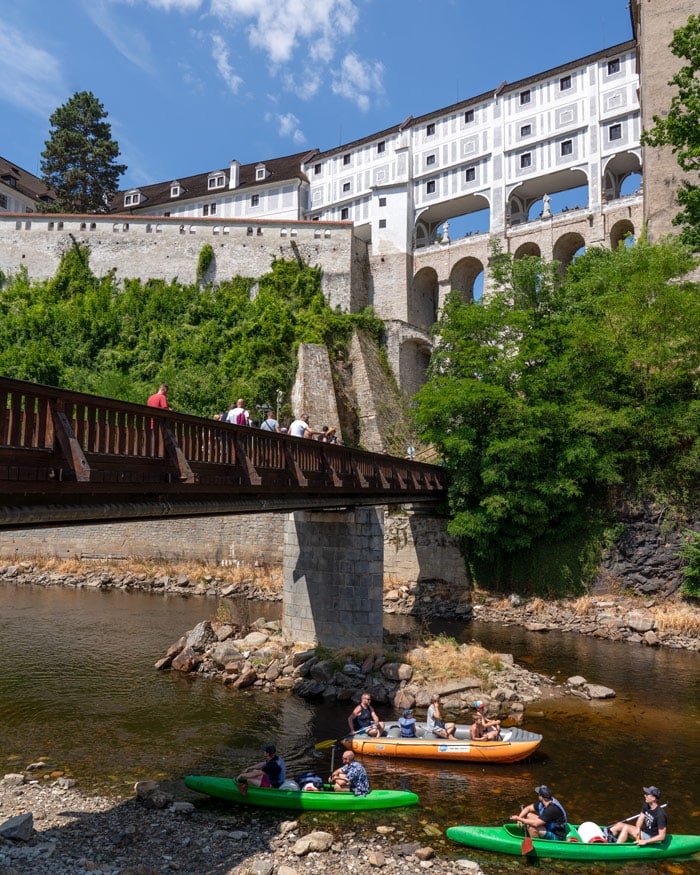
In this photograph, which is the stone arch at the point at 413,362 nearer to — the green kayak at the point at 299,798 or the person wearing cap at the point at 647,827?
the green kayak at the point at 299,798

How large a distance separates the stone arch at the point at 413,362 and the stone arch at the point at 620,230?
565 inches

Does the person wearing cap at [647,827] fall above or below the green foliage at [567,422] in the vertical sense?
below

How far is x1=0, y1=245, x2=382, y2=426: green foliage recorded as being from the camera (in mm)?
40219

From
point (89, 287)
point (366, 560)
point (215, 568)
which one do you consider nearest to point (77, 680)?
point (366, 560)

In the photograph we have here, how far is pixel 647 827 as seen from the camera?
9.14 m

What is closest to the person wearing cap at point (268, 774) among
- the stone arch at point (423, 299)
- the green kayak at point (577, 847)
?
the green kayak at point (577, 847)

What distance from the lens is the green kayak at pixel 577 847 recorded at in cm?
900

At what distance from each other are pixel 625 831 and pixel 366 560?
412 inches

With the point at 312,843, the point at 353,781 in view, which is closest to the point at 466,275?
the point at 353,781

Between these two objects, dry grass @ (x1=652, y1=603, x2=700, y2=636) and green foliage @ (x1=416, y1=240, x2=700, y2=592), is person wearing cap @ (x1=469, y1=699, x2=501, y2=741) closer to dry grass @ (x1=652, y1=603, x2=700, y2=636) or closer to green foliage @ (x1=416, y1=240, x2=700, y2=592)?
dry grass @ (x1=652, y1=603, x2=700, y2=636)

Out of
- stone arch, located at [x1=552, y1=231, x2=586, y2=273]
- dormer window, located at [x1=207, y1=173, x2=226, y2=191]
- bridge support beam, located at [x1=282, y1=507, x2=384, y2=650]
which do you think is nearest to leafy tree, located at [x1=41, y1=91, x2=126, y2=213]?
dormer window, located at [x1=207, y1=173, x2=226, y2=191]

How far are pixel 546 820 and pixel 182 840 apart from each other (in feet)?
17.2

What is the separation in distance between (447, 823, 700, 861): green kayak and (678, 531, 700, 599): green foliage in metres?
16.1

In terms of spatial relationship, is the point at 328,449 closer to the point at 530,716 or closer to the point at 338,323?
the point at 530,716
